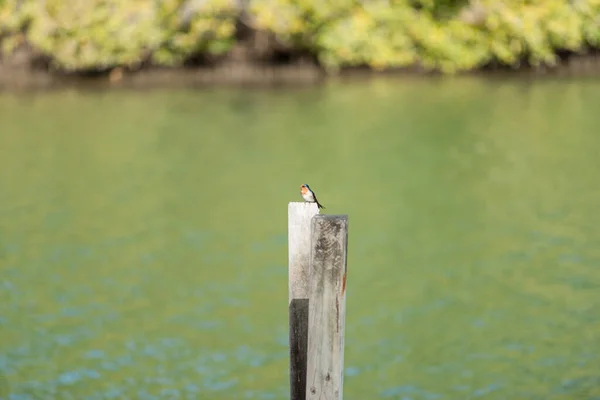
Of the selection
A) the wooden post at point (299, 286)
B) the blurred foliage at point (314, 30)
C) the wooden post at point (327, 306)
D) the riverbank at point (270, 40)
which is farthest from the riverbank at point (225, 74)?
the wooden post at point (327, 306)

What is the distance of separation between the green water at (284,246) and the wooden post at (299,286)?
3.28m

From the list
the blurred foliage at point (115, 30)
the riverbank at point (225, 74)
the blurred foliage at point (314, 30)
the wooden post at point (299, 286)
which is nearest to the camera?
the wooden post at point (299, 286)

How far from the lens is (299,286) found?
5.71 meters

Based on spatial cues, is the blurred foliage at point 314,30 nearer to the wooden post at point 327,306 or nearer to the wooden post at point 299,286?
the wooden post at point 299,286

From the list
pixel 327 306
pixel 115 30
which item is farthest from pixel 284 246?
pixel 115 30

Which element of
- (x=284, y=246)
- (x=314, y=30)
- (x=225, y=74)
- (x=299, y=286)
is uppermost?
(x=314, y=30)

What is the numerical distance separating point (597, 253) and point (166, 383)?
5.78 meters

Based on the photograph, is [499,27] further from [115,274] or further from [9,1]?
[115,274]

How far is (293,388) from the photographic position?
5.93m

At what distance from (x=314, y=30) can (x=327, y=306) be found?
1033 inches

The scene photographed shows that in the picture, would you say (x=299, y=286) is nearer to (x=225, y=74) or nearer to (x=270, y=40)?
(x=225, y=74)

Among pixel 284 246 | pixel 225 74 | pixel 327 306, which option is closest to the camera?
pixel 327 306

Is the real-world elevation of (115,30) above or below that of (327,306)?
above

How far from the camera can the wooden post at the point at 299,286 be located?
17.8 ft
